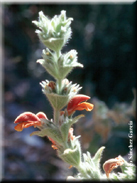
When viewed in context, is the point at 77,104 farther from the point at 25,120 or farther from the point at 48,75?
the point at 48,75

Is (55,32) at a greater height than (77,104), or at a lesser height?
greater

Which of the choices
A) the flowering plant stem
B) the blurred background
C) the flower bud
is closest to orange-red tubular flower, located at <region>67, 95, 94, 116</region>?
the flowering plant stem

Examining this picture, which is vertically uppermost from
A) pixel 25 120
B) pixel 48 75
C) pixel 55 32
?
pixel 48 75

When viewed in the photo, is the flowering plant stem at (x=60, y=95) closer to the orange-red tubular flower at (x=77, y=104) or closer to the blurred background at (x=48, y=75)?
the orange-red tubular flower at (x=77, y=104)

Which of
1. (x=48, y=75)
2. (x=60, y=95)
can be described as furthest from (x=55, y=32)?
(x=48, y=75)

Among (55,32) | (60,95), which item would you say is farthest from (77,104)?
(55,32)

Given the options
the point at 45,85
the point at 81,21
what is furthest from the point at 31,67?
the point at 45,85

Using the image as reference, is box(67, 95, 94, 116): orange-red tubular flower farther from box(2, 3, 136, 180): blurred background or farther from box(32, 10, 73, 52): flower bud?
box(2, 3, 136, 180): blurred background

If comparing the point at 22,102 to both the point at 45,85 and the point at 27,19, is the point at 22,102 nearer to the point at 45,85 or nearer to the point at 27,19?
the point at 27,19

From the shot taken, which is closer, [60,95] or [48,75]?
[60,95]
